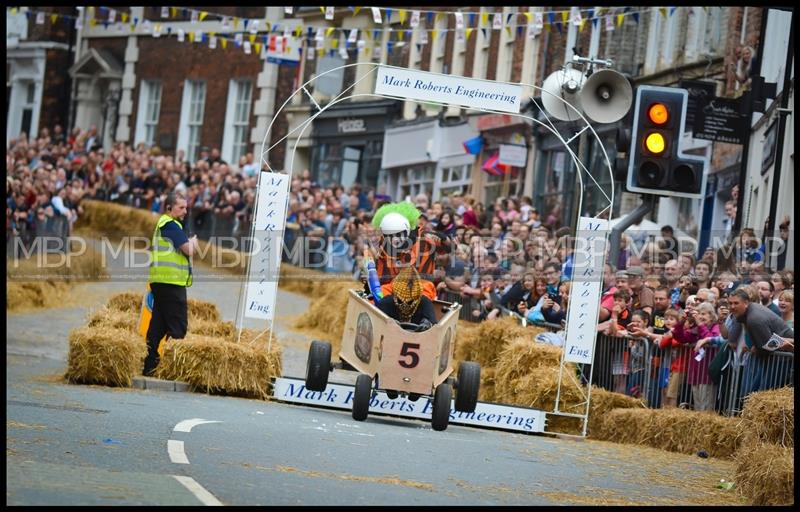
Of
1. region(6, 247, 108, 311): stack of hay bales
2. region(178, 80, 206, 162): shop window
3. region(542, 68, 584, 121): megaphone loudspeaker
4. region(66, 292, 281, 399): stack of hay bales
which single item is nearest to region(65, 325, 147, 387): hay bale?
region(66, 292, 281, 399): stack of hay bales

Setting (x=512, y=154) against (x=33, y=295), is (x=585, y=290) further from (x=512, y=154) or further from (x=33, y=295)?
(x=512, y=154)

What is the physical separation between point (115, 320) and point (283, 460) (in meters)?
8.49

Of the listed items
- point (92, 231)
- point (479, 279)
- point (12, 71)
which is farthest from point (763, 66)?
point (12, 71)

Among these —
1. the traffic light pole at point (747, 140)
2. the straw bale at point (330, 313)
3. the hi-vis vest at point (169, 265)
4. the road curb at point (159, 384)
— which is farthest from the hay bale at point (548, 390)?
the straw bale at point (330, 313)

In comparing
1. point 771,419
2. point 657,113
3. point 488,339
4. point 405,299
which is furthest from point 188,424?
point 488,339

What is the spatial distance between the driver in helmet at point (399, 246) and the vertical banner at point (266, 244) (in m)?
1.76

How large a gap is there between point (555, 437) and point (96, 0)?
21.3 metres

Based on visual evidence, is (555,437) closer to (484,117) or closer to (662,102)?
(662,102)

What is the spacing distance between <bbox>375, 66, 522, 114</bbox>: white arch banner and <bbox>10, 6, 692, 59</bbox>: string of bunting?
7759mm

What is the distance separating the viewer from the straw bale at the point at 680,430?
53.0 feet

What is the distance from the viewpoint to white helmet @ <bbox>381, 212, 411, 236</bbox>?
1700cm

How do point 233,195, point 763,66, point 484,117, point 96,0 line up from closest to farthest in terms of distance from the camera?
point 763,66 < point 96,0 < point 233,195 < point 484,117

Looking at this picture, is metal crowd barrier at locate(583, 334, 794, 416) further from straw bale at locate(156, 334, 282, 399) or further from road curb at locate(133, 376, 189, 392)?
road curb at locate(133, 376, 189, 392)

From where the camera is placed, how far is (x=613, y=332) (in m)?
19.8
